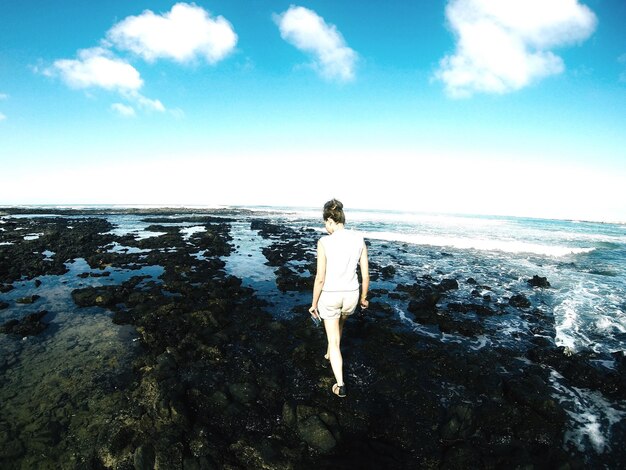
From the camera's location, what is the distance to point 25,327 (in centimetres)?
796

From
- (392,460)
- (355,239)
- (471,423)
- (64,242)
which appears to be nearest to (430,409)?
(471,423)

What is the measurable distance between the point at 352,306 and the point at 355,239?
1.09 m

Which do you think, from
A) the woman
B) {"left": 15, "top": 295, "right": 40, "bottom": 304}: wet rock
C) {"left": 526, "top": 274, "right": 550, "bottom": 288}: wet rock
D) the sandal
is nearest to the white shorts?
the woman

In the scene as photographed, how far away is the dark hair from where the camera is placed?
180 inches

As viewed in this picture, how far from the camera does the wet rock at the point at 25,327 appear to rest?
310 inches

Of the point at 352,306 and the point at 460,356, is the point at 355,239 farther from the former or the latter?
the point at 460,356

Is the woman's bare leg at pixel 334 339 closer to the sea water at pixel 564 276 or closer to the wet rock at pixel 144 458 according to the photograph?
the wet rock at pixel 144 458

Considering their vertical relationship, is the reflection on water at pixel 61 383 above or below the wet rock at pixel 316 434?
below

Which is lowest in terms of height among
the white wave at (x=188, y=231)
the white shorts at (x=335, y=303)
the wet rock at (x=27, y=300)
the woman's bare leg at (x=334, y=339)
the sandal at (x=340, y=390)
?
the wet rock at (x=27, y=300)

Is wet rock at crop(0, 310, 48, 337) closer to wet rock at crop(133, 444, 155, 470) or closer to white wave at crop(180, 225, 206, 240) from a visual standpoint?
wet rock at crop(133, 444, 155, 470)

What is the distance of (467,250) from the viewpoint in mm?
26234

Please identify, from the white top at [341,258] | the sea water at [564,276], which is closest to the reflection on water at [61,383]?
the white top at [341,258]

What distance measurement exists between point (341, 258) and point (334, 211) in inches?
28.9

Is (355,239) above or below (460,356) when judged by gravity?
above
